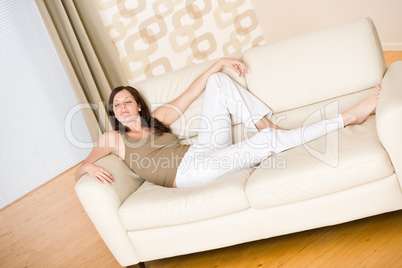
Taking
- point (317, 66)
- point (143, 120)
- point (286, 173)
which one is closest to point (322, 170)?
point (286, 173)

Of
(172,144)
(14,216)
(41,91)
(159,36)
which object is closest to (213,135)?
(172,144)

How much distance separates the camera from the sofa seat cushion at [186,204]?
220 cm

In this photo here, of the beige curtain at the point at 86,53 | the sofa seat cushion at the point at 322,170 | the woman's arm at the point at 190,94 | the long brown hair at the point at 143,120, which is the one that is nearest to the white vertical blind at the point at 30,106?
the beige curtain at the point at 86,53

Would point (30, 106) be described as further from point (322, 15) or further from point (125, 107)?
point (322, 15)

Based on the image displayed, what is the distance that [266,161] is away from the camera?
2.35 m

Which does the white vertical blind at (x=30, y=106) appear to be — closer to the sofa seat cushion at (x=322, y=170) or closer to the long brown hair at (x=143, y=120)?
the long brown hair at (x=143, y=120)

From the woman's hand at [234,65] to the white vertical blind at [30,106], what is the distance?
2.79 m

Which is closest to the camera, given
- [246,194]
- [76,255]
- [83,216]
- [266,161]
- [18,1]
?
[246,194]

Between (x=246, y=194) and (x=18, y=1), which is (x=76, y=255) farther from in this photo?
(x=18, y=1)

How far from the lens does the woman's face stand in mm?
2768

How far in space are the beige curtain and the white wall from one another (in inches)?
95.9

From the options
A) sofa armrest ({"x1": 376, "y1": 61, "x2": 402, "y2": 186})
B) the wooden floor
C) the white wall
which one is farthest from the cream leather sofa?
the white wall

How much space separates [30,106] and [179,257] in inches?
116

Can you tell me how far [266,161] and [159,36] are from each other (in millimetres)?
3649
